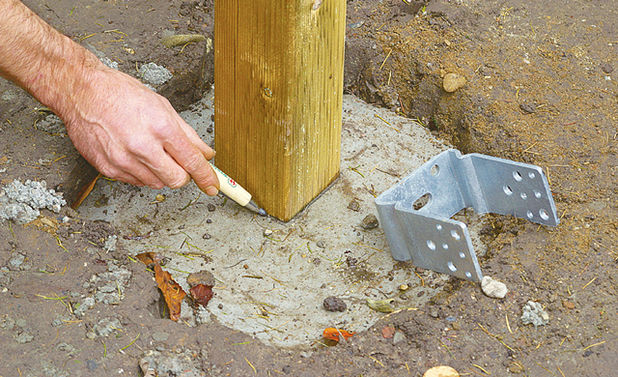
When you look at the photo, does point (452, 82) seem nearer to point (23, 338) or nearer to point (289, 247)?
point (289, 247)

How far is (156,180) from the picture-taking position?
279 cm

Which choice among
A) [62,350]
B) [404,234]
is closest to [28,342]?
[62,350]

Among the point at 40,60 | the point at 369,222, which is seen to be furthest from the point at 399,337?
the point at 40,60

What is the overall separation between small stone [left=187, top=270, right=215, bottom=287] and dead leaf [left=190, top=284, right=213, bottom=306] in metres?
0.02

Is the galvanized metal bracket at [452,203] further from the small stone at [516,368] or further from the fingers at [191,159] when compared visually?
the fingers at [191,159]

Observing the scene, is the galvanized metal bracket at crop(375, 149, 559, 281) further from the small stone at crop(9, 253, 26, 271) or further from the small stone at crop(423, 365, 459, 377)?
the small stone at crop(9, 253, 26, 271)

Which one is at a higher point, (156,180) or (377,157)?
(156,180)

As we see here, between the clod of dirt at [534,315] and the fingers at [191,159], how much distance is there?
1.31 meters

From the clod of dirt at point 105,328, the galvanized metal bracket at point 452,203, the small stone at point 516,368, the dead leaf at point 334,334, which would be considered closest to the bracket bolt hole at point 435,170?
the galvanized metal bracket at point 452,203

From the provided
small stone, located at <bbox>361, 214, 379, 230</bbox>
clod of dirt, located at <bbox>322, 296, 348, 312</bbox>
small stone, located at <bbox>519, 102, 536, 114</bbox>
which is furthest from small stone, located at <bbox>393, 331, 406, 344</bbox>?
small stone, located at <bbox>519, 102, 536, 114</bbox>

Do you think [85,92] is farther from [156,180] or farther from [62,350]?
[62,350]

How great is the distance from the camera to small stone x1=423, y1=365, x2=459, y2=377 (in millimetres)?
2408

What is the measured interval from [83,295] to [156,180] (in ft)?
1.69

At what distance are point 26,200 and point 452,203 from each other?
1833 millimetres
